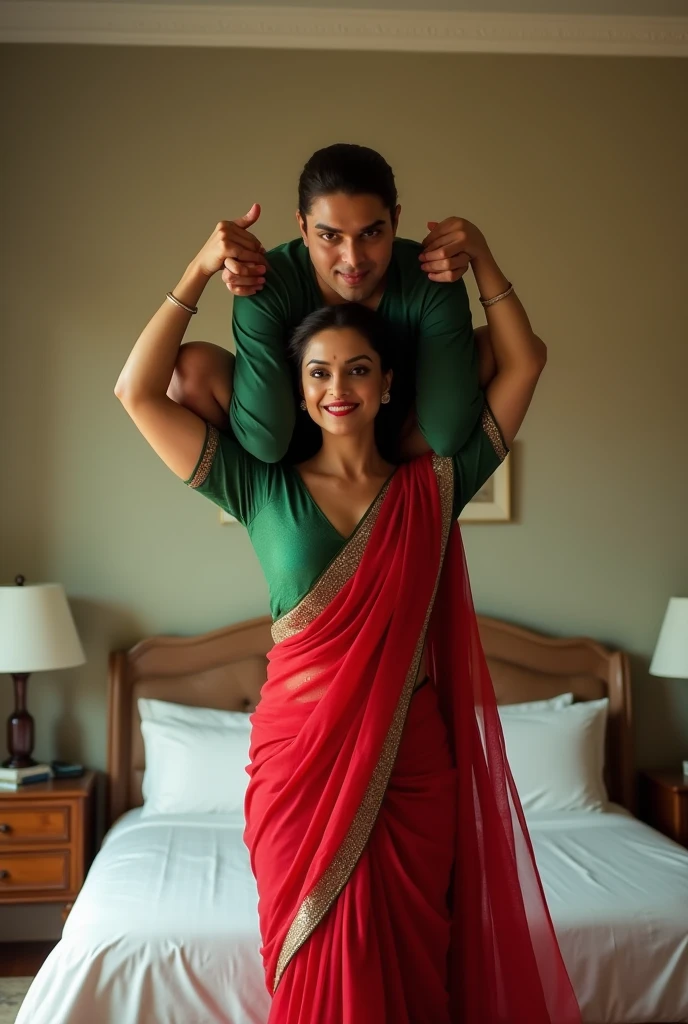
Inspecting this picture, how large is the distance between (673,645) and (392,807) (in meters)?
2.48

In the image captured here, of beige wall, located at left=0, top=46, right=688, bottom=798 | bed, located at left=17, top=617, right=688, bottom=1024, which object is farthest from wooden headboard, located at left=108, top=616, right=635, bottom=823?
beige wall, located at left=0, top=46, right=688, bottom=798

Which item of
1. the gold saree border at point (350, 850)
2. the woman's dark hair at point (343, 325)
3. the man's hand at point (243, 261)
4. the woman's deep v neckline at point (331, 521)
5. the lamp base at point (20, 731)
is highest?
the man's hand at point (243, 261)

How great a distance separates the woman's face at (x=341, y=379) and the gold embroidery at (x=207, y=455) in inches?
6.2

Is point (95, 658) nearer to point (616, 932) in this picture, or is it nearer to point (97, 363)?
point (97, 363)

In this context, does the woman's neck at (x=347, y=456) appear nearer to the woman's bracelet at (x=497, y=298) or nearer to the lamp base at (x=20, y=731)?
the woman's bracelet at (x=497, y=298)

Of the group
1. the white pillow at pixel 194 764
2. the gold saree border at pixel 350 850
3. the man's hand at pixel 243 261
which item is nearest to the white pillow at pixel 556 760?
the white pillow at pixel 194 764

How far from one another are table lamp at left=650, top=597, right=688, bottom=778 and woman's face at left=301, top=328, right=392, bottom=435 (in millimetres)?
2516

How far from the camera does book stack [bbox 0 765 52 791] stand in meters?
3.55

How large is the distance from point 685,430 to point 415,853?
2973mm

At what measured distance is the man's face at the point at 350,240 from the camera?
4.99ft

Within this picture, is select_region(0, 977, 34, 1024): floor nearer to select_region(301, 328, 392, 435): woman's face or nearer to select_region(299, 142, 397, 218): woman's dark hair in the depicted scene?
select_region(301, 328, 392, 435): woman's face

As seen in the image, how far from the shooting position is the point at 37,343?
12.9 ft

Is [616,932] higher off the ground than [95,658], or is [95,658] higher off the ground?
[95,658]

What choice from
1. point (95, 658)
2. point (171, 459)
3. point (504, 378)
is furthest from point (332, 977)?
point (95, 658)
